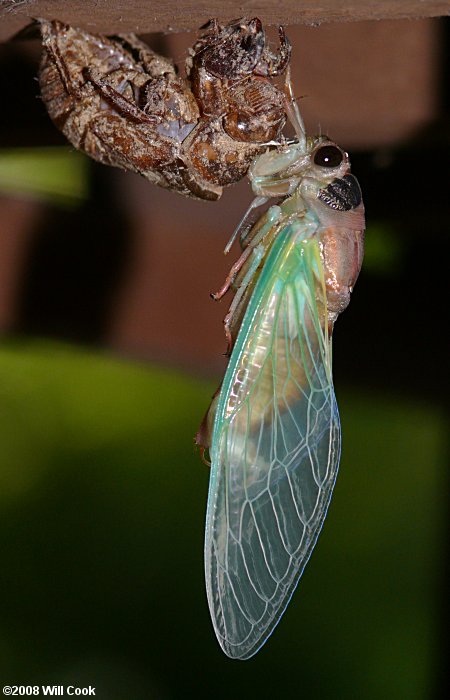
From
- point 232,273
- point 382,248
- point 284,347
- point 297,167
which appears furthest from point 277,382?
point 382,248

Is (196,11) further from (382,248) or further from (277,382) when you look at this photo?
(382,248)

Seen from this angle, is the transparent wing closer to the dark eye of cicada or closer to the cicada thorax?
the cicada thorax

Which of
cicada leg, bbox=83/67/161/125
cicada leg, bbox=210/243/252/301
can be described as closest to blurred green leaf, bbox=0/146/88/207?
cicada leg, bbox=83/67/161/125

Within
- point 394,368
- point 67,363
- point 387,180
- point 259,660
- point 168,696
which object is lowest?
point 168,696

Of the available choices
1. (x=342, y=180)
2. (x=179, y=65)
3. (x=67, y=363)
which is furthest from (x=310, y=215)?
(x=67, y=363)

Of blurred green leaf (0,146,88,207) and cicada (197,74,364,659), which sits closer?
cicada (197,74,364,659)

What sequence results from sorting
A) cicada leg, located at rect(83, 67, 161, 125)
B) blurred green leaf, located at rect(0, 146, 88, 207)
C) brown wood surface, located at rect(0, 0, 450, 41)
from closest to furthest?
A: 1. brown wood surface, located at rect(0, 0, 450, 41)
2. cicada leg, located at rect(83, 67, 161, 125)
3. blurred green leaf, located at rect(0, 146, 88, 207)

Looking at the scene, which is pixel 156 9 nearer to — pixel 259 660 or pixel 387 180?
pixel 387 180
